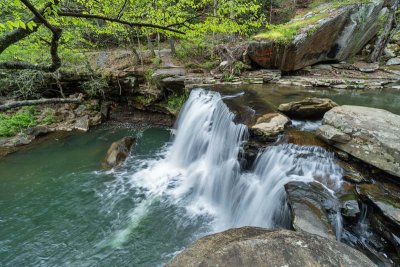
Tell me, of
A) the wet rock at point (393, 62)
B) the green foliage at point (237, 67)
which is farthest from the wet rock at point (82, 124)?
the wet rock at point (393, 62)

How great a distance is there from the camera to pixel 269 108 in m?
7.91

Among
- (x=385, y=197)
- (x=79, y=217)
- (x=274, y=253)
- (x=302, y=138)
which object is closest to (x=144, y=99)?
(x=79, y=217)

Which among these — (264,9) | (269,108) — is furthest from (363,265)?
(264,9)

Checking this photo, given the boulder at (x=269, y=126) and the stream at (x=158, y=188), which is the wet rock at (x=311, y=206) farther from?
the boulder at (x=269, y=126)

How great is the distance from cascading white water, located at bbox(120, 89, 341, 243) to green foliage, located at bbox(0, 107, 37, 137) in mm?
7021

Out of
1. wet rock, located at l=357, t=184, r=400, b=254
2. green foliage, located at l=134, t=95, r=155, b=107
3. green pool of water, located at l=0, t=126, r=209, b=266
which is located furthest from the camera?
green foliage, located at l=134, t=95, r=155, b=107

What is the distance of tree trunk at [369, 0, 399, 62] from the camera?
524 inches

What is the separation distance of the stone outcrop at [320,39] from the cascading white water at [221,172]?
428 centimetres

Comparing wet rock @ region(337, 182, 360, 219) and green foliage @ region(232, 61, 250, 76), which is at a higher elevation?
green foliage @ region(232, 61, 250, 76)

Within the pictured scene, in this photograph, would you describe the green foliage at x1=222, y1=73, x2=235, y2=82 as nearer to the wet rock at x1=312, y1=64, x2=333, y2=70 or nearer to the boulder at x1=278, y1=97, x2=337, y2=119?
the boulder at x1=278, y1=97, x2=337, y2=119

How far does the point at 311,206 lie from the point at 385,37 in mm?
14418

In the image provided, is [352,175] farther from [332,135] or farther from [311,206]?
[311,206]

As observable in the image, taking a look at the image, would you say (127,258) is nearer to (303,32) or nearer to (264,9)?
(303,32)

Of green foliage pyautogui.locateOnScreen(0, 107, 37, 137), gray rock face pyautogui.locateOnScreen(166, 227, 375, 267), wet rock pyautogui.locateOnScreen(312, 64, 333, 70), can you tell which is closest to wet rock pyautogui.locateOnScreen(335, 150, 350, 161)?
gray rock face pyautogui.locateOnScreen(166, 227, 375, 267)
